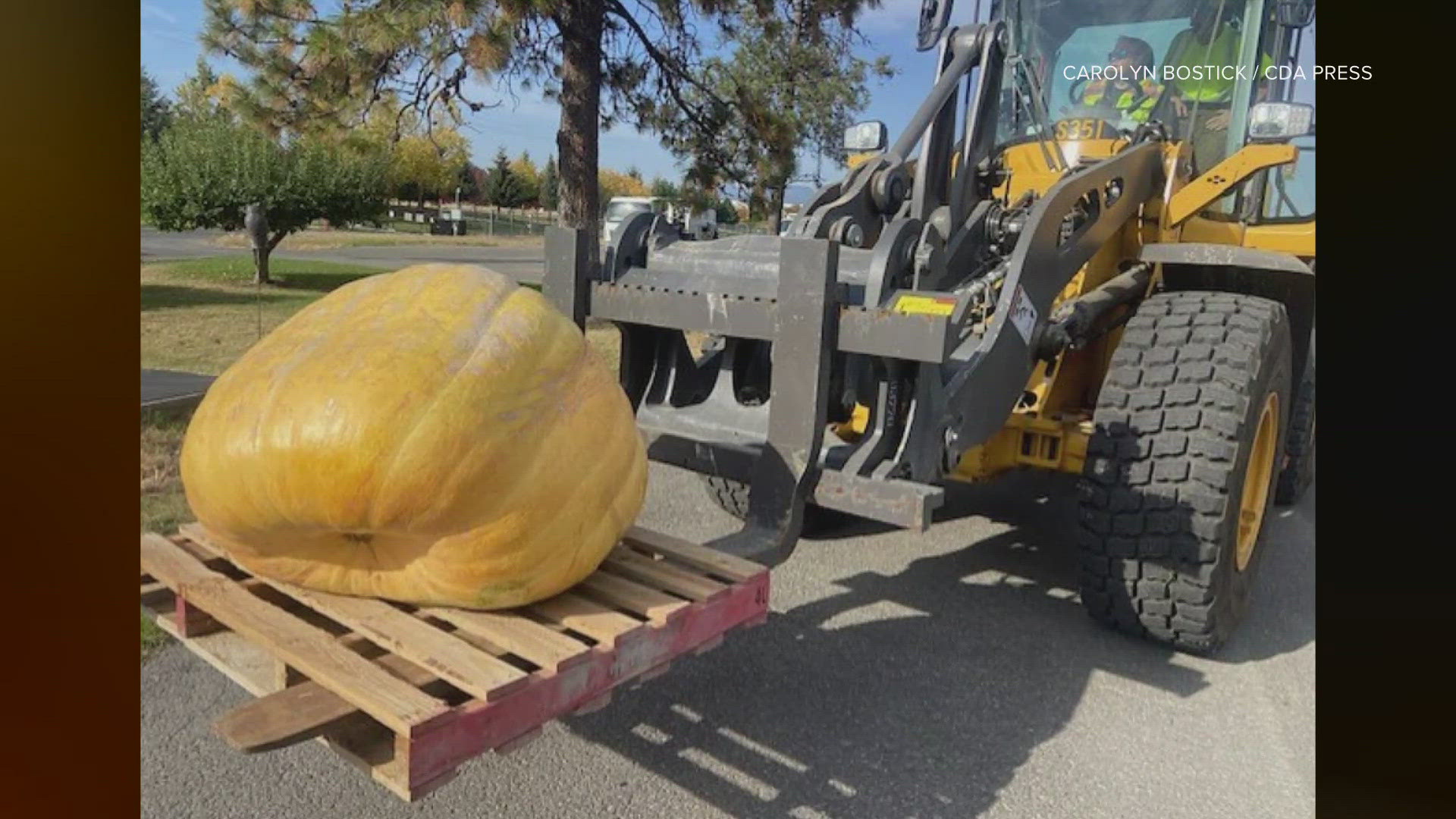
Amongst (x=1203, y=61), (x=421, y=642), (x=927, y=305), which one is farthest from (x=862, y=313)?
(x=1203, y=61)

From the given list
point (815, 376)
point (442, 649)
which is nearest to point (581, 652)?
point (442, 649)

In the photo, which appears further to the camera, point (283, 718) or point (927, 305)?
point (927, 305)

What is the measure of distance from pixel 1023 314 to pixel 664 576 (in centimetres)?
171

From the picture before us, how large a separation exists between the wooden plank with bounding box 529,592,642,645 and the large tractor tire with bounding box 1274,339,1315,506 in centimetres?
522

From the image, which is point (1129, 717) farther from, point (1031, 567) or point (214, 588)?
point (214, 588)

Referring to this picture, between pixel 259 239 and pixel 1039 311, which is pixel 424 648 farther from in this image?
pixel 259 239

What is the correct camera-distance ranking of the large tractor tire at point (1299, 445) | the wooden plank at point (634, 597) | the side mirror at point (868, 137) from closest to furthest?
the wooden plank at point (634, 597)
the side mirror at point (868, 137)
the large tractor tire at point (1299, 445)

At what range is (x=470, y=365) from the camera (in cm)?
252

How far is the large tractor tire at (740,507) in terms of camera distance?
210 inches

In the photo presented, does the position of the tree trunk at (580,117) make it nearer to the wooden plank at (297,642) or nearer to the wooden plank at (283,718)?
the wooden plank at (297,642)

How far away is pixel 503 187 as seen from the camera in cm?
5625

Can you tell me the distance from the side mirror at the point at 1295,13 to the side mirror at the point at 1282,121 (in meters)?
0.45

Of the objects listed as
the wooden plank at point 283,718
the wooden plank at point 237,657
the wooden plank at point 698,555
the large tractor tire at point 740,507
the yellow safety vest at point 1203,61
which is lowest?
the large tractor tire at point 740,507

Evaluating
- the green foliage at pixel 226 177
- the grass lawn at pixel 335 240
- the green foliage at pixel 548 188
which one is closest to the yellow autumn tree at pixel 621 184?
the green foliage at pixel 548 188
